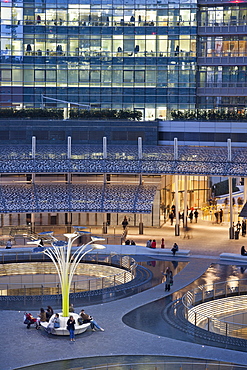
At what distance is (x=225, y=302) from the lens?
42.8 metres

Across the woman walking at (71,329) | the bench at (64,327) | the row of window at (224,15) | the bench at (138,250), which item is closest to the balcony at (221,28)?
the row of window at (224,15)

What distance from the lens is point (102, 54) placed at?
3265 inches

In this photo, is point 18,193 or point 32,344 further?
point 18,193

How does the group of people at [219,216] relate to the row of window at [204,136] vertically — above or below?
below

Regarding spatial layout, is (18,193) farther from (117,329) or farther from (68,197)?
(117,329)

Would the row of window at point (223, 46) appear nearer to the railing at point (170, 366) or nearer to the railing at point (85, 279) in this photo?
the railing at point (85, 279)

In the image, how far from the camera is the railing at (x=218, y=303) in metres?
39.2

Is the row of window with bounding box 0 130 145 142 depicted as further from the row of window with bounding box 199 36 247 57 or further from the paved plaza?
the paved plaza

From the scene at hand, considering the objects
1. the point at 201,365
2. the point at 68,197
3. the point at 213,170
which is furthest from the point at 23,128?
the point at 201,365

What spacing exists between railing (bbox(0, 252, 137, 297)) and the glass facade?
33694 millimetres

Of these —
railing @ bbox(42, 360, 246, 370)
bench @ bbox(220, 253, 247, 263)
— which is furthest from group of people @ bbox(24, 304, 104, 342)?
bench @ bbox(220, 253, 247, 263)

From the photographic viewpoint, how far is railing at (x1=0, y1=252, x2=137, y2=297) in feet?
143

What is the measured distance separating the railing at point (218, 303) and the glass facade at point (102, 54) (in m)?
41.6

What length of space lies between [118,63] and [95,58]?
2610mm
